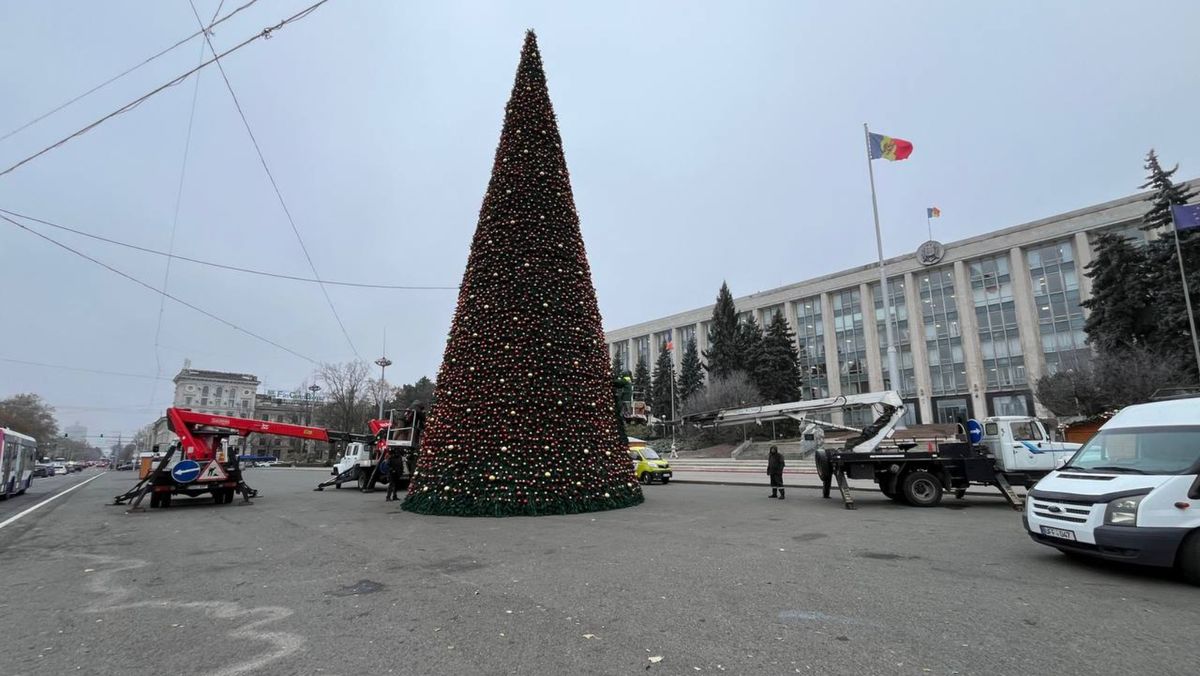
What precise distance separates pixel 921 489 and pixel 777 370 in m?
43.2

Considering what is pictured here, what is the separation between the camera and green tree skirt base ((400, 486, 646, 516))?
37.8 ft

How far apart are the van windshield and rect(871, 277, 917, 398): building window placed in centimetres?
5416

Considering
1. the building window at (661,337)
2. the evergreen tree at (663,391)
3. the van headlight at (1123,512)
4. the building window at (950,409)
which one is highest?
the building window at (661,337)

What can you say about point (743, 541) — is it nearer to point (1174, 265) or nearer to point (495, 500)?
point (495, 500)

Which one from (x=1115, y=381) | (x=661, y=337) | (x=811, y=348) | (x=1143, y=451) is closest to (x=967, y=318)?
(x=811, y=348)

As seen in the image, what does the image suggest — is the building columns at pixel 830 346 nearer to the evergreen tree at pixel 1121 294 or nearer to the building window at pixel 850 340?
the building window at pixel 850 340

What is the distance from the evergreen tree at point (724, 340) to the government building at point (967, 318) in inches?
389

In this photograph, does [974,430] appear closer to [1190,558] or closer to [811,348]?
[1190,558]

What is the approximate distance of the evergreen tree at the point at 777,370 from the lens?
55.2 meters

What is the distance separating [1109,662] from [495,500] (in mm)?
9811

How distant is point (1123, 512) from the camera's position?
5914 mm

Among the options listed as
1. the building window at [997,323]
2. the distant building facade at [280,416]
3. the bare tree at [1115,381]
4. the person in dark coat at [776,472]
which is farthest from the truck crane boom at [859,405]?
the distant building facade at [280,416]

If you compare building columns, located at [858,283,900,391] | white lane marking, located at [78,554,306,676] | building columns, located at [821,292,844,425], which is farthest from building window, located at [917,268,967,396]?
white lane marking, located at [78,554,306,676]

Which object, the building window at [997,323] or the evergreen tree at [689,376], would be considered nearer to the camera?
the building window at [997,323]
